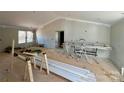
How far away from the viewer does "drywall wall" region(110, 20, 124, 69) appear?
2346 mm

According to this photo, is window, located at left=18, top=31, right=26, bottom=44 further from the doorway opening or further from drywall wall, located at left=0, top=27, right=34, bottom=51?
the doorway opening

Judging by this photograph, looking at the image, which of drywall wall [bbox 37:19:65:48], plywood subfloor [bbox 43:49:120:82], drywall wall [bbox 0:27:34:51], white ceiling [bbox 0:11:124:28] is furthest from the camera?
drywall wall [bbox 37:19:65:48]

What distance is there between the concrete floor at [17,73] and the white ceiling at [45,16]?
0.73 m

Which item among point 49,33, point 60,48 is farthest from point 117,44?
point 49,33

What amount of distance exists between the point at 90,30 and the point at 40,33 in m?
1.08

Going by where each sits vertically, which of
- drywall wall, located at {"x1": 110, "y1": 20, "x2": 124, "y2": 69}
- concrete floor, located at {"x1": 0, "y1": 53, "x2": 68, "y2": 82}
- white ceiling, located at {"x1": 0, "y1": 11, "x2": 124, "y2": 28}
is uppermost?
white ceiling, located at {"x1": 0, "y1": 11, "x2": 124, "y2": 28}

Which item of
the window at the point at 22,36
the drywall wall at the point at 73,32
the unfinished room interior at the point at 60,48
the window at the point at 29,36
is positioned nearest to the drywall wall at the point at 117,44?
the unfinished room interior at the point at 60,48

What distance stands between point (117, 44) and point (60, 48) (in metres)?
1.12

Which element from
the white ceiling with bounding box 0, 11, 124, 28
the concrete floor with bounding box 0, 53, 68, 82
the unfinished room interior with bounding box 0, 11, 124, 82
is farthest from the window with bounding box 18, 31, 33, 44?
the concrete floor with bounding box 0, 53, 68, 82

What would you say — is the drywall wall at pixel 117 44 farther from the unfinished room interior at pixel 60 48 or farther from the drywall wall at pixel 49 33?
the drywall wall at pixel 49 33
